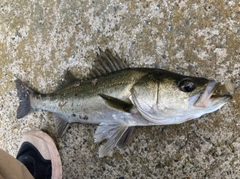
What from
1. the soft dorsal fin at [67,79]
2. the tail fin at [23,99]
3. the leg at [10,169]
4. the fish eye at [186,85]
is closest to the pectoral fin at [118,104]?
the fish eye at [186,85]

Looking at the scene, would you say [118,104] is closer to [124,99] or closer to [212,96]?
Answer: [124,99]

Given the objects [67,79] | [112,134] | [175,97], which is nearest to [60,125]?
[67,79]

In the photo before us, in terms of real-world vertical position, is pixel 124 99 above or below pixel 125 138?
above

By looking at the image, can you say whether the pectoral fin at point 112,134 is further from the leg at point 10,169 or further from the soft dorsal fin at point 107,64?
the leg at point 10,169

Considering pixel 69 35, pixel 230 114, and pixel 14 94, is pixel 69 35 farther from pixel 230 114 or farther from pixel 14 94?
pixel 230 114

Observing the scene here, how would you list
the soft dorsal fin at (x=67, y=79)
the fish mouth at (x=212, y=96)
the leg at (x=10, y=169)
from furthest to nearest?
the soft dorsal fin at (x=67, y=79) → the leg at (x=10, y=169) → the fish mouth at (x=212, y=96)

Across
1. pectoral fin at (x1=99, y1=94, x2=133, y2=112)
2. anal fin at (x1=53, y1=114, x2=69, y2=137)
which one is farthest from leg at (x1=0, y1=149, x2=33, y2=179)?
pectoral fin at (x1=99, y1=94, x2=133, y2=112)

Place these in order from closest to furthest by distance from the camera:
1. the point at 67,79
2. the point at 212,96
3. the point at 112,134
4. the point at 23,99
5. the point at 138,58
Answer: the point at 212,96
the point at 112,134
the point at 138,58
the point at 67,79
the point at 23,99

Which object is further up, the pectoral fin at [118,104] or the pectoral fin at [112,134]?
the pectoral fin at [118,104]
